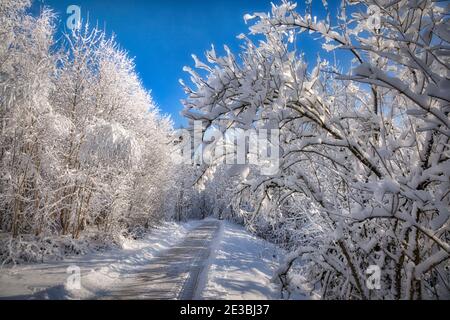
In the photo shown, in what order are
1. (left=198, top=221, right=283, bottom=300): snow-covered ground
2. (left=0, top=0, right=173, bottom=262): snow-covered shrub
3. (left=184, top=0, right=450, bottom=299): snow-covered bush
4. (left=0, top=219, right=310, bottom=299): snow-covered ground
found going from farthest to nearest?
1. (left=0, top=0, right=173, bottom=262): snow-covered shrub
2. (left=198, top=221, right=283, bottom=300): snow-covered ground
3. (left=0, top=219, right=310, bottom=299): snow-covered ground
4. (left=184, top=0, right=450, bottom=299): snow-covered bush

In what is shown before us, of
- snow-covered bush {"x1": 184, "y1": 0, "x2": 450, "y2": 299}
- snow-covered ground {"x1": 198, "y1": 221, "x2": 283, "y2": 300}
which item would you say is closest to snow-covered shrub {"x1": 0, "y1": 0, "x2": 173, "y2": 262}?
snow-covered ground {"x1": 198, "y1": 221, "x2": 283, "y2": 300}

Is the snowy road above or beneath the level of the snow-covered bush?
beneath

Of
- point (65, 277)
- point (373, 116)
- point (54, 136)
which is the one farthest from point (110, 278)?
point (373, 116)

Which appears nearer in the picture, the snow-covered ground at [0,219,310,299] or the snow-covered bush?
the snow-covered bush

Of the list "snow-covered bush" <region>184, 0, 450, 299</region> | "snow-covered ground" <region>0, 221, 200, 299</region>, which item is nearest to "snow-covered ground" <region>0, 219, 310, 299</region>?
"snow-covered ground" <region>0, 221, 200, 299</region>

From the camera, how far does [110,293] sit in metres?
6.57

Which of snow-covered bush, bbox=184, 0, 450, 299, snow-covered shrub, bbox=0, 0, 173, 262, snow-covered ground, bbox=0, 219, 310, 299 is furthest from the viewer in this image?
snow-covered shrub, bbox=0, 0, 173, 262

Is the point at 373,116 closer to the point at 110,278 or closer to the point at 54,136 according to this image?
the point at 110,278

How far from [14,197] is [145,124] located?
1107cm

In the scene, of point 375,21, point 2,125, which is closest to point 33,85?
point 2,125

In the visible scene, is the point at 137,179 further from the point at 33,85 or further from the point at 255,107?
the point at 255,107

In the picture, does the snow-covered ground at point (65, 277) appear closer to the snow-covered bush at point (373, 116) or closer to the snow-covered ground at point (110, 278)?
the snow-covered ground at point (110, 278)

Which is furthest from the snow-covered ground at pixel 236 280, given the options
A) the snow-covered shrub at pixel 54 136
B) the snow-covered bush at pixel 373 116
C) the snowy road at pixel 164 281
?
the snow-covered shrub at pixel 54 136

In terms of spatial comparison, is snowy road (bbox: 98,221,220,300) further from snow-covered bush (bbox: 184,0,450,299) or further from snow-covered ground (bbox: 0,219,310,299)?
snow-covered bush (bbox: 184,0,450,299)
